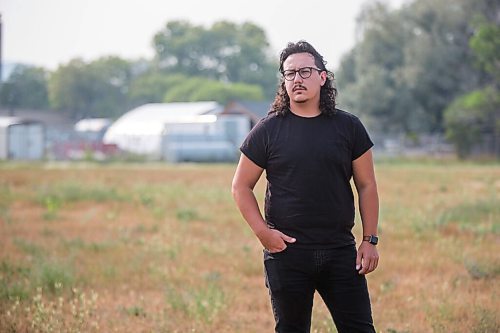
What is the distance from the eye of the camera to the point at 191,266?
428 inches

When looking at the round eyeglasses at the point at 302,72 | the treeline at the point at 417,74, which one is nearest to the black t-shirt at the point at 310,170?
the round eyeglasses at the point at 302,72

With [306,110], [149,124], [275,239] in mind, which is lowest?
[149,124]

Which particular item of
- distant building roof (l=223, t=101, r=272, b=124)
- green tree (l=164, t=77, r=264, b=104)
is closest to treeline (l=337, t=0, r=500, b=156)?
distant building roof (l=223, t=101, r=272, b=124)

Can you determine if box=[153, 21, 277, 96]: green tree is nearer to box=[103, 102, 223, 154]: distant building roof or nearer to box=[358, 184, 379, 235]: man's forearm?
box=[103, 102, 223, 154]: distant building roof

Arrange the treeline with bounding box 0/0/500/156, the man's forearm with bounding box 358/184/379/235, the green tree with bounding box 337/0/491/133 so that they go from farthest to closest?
1. the green tree with bounding box 337/0/491/133
2. the treeline with bounding box 0/0/500/156
3. the man's forearm with bounding box 358/184/379/235

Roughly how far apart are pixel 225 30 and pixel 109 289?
93.4 metres

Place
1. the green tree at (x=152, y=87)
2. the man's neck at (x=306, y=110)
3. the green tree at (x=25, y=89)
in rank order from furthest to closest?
the green tree at (x=25, y=89)
the green tree at (x=152, y=87)
the man's neck at (x=306, y=110)

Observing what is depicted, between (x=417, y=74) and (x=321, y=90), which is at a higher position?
(x=417, y=74)

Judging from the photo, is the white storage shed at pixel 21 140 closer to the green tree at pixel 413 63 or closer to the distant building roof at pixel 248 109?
the distant building roof at pixel 248 109

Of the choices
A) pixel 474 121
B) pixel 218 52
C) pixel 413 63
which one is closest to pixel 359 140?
pixel 474 121

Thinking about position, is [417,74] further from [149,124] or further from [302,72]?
[302,72]

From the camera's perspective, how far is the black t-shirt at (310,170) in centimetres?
455

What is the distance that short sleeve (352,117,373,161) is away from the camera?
4660 millimetres

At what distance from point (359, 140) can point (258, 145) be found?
57 centimetres
